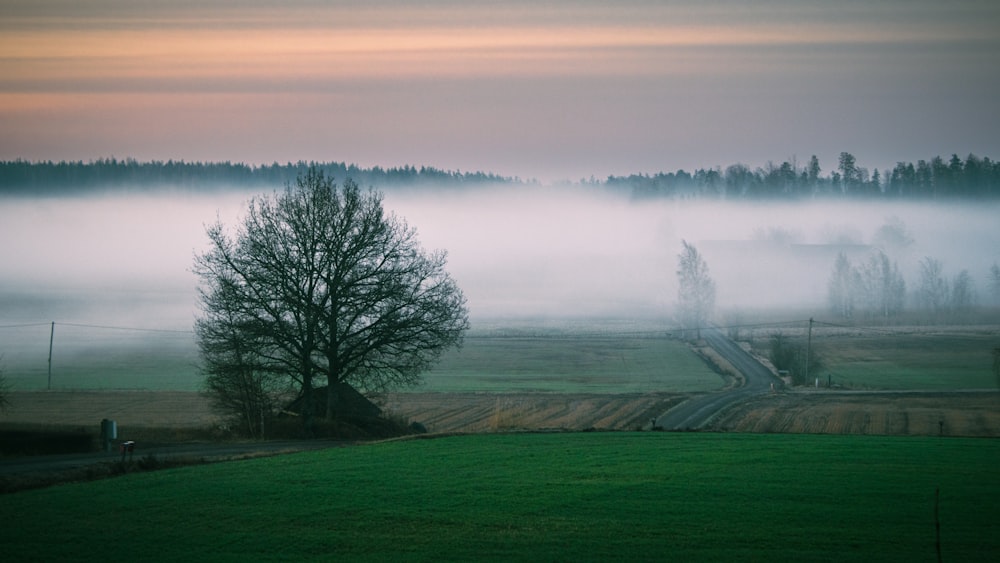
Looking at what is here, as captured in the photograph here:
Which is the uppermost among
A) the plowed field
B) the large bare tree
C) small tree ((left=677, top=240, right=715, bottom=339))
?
small tree ((left=677, top=240, right=715, bottom=339))

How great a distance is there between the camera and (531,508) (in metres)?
21.1

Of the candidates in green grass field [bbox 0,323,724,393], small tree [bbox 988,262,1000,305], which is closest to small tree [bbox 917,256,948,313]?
small tree [bbox 988,262,1000,305]

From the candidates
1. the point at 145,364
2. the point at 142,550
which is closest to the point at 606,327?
the point at 145,364

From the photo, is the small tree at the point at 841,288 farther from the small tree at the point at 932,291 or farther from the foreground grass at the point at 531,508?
the foreground grass at the point at 531,508

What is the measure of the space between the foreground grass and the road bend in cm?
1670

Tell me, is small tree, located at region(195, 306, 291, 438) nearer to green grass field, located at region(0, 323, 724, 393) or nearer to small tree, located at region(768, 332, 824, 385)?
green grass field, located at region(0, 323, 724, 393)

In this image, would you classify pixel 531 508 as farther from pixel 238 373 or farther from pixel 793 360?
pixel 793 360

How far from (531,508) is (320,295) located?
20370mm

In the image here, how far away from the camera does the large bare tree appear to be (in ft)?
125

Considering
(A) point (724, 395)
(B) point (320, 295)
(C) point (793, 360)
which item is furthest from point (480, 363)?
(B) point (320, 295)

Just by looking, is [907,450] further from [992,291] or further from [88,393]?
[992,291]

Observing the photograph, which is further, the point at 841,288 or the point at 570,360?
the point at 841,288

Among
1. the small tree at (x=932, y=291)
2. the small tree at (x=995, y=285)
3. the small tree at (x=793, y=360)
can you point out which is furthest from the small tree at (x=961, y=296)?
the small tree at (x=793, y=360)

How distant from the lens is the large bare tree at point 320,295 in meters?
38.1
